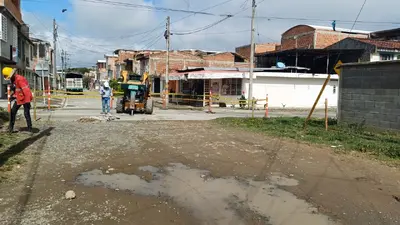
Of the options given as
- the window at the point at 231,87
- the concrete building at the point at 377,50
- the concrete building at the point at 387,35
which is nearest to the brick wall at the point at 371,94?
the window at the point at 231,87

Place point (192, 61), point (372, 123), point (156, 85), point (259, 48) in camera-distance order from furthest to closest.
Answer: point (259, 48)
point (192, 61)
point (156, 85)
point (372, 123)

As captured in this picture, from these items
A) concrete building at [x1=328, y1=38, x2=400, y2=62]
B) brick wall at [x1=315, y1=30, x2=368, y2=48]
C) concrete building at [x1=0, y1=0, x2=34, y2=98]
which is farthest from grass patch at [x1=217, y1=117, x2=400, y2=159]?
brick wall at [x1=315, y1=30, x2=368, y2=48]

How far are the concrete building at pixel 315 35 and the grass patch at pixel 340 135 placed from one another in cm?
3300

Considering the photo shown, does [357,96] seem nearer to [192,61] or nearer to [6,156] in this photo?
[6,156]

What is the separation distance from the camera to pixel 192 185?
6.19m

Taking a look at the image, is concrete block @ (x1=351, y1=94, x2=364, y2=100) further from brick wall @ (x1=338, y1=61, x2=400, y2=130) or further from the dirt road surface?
the dirt road surface

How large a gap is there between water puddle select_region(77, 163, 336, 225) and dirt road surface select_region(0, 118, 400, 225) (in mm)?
14

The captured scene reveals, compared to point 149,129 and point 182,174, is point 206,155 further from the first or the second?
point 149,129

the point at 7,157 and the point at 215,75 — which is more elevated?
the point at 215,75

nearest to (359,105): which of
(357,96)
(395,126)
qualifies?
(357,96)

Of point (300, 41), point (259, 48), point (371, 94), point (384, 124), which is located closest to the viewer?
point (384, 124)

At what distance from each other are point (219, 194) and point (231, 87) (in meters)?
26.8

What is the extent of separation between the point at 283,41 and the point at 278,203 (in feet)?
169

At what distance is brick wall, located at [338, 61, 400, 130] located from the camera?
12008 millimetres
